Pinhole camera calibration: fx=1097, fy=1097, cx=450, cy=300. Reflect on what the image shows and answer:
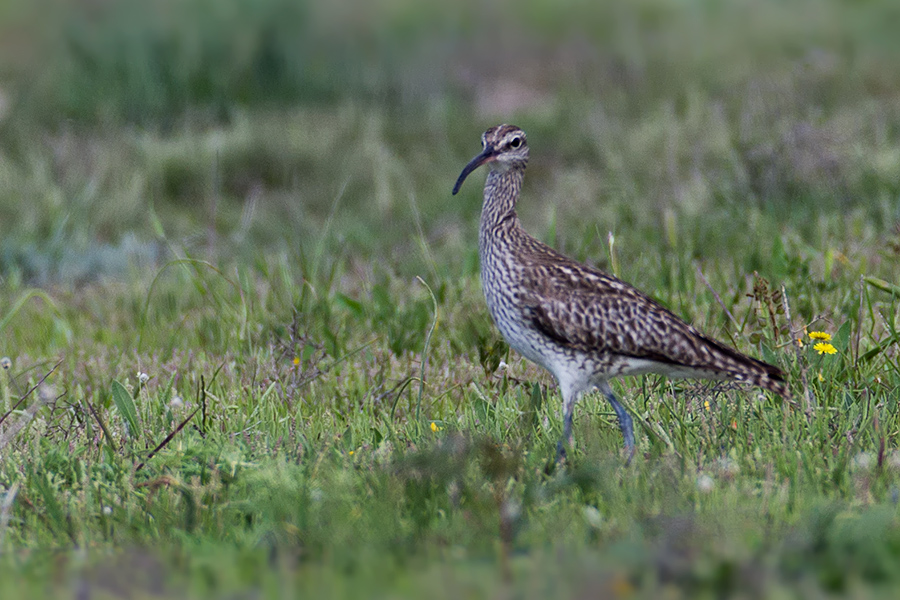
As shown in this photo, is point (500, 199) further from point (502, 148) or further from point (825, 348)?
point (825, 348)

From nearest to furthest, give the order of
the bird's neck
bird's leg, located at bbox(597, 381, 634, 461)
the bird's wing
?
bird's leg, located at bbox(597, 381, 634, 461) < the bird's wing < the bird's neck

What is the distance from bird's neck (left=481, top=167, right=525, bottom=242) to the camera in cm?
571

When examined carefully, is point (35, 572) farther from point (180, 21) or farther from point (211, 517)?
point (180, 21)

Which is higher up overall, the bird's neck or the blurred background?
the bird's neck

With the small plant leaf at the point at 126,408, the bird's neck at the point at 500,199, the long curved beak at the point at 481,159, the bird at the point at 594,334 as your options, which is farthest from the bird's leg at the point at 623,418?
the small plant leaf at the point at 126,408

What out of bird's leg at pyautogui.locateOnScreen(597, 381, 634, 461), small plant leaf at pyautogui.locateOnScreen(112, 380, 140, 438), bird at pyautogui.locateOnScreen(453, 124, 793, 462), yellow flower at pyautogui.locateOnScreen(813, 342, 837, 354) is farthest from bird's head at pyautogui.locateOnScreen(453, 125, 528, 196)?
small plant leaf at pyautogui.locateOnScreen(112, 380, 140, 438)

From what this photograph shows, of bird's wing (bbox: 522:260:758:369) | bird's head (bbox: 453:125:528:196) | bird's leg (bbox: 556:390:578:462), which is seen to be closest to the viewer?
bird's leg (bbox: 556:390:578:462)

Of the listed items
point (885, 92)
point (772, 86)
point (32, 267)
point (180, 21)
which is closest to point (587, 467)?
point (32, 267)

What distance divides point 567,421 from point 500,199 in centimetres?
144

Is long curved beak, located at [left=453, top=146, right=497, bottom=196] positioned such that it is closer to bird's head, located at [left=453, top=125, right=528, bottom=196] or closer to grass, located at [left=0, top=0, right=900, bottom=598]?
bird's head, located at [left=453, top=125, right=528, bottom=196]

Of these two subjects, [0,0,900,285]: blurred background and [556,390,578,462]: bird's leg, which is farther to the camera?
[0,0,900,285]: blurred background

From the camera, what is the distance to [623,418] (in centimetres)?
492

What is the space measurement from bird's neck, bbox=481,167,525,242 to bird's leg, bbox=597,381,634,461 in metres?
1.02

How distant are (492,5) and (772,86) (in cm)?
1014
